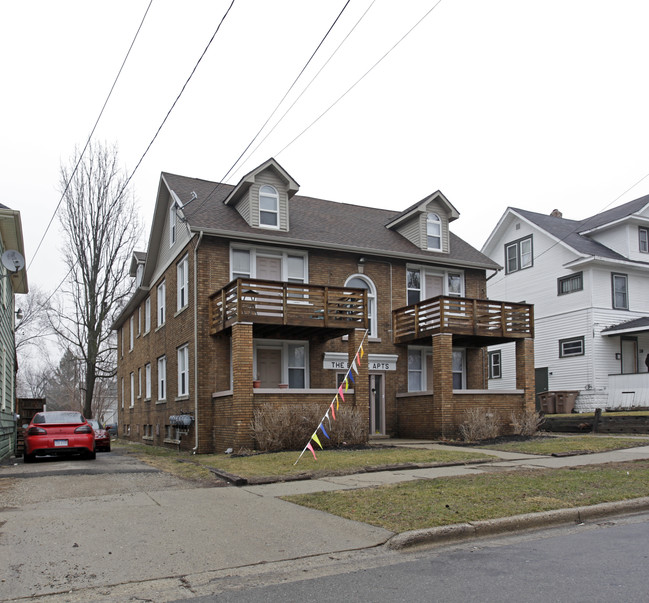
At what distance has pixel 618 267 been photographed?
2855 centimetres

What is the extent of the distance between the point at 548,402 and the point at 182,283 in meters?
17.0

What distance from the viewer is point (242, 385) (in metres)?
16.8

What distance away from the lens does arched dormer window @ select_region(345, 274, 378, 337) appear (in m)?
21.4

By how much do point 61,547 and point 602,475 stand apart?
8.05m

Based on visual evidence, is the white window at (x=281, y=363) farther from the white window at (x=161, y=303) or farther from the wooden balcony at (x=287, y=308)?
the white window at (x=161, y=303)

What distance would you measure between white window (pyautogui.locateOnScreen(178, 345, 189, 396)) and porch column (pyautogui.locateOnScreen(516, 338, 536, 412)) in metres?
10.5

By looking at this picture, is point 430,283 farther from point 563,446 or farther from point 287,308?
point 563,446

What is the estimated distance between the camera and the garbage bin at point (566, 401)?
27.9m

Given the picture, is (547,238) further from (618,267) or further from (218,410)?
(218,410)

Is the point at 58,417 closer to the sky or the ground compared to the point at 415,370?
closer to the ground

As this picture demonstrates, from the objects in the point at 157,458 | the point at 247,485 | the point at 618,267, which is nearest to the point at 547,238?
the point at 618,267

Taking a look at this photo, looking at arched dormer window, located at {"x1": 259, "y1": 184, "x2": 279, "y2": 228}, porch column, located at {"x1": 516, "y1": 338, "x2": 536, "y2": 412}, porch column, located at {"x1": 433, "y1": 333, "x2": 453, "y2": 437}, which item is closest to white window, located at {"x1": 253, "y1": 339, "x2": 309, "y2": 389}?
arched dormer window, located at {"x1": 259, "y1": 184, "x2": 279, "y2": 228}

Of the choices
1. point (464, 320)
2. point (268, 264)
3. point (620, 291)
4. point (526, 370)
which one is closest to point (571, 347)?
point (620, 291)

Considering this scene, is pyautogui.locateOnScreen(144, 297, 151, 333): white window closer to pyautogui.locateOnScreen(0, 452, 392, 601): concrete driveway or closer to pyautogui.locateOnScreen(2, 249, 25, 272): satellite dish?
pyautogui.locateOnScreen(2, 249, 25, 272): satellite dish
